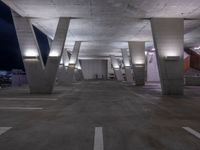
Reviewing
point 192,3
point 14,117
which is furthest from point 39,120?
point 192,3

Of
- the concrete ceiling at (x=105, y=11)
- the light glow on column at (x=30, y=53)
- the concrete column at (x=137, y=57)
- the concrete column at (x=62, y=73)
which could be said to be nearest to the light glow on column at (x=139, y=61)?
the concrete column at (x=137, y=57)

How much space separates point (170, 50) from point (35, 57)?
1190cm

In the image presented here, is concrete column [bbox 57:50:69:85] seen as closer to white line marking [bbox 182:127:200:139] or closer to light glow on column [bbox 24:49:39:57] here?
light glow on column [bbox 24:49:39:57]

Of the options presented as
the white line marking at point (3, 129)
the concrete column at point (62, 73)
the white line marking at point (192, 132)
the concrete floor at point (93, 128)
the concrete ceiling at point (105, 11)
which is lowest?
the white line marking at point (192, 132)

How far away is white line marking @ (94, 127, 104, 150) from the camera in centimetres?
675

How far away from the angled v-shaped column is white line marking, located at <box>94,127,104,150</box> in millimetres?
16110

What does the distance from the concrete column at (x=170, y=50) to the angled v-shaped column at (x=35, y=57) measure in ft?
27.1

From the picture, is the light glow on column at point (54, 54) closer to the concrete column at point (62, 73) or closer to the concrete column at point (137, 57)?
the concrete column at point (137, 57)

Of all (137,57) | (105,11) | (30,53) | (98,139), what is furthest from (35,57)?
(137,57)

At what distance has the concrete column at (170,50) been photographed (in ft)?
78.1

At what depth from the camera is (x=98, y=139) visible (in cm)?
760

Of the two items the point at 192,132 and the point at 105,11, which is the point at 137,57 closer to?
the point at 105,11

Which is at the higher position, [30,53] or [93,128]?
[30,53]

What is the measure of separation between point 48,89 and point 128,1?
10960mm
